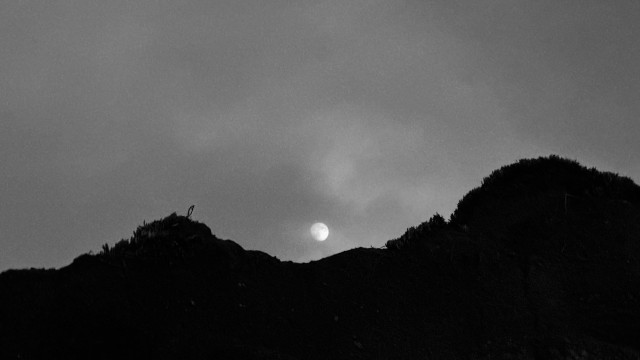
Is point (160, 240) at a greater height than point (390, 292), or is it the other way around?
point (160, 240)

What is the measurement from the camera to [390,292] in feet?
49.2

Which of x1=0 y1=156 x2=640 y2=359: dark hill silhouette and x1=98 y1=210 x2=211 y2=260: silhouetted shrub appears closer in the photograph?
x1=0 y1=156 x2=640 y2=359: dark hill silhouette

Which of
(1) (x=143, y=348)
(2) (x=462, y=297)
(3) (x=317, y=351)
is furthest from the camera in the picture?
(2) (x=462, y=297)

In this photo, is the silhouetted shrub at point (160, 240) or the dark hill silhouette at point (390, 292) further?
the silhouetted shrub at point (160, 240)

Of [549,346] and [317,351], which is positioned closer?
[317,351]

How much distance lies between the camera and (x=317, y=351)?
1284 centimetres

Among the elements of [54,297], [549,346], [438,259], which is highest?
[438,259]

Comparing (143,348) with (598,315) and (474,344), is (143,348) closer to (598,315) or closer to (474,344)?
(474,344)

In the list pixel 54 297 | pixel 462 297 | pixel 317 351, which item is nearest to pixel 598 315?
pixel 462 297

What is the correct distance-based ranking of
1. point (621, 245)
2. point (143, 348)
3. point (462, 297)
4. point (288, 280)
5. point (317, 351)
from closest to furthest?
point (143, 348) → point (317, 351) → point (288, 280) → point (462, 297) → point (621, 245)

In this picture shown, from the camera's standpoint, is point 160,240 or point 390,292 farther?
point 390,292

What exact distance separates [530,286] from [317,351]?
669 cm

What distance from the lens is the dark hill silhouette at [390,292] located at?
11.2 meters

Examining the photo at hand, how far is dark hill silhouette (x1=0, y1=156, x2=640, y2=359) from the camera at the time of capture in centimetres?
1123
